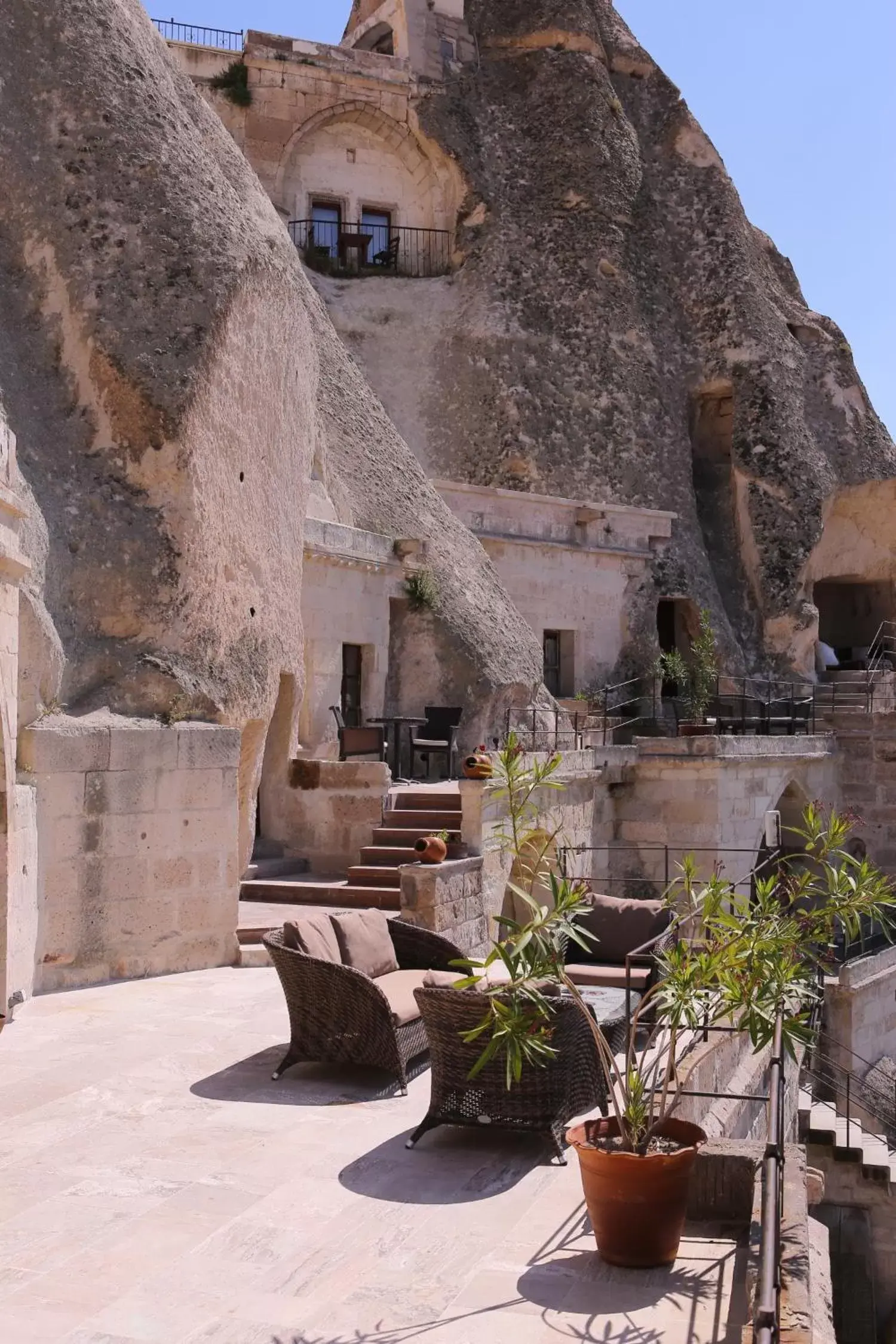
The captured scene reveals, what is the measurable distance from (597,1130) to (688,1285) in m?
0.60

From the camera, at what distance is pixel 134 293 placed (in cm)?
1027

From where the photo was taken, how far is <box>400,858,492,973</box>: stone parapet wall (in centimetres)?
979

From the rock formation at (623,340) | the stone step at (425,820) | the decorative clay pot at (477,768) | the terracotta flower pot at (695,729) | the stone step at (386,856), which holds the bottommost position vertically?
the stone step at (386,856)

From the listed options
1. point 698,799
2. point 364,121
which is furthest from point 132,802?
point 364,121

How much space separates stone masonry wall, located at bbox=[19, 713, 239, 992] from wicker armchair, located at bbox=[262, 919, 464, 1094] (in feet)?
8.12

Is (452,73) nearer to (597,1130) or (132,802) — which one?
(132,802)

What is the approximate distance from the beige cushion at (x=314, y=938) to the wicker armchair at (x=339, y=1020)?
4.5 inches

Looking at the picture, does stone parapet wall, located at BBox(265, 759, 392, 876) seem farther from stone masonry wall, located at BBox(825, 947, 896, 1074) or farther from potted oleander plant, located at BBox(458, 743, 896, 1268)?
potted oleander plant, located at BBox(458, 743, 896, 1268)

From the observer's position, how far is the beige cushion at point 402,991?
252 inches

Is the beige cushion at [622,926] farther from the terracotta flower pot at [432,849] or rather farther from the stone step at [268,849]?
the stone step at [268,849]

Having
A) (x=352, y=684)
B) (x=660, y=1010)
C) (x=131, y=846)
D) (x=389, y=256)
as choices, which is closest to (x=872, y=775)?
(x=352, y=684)

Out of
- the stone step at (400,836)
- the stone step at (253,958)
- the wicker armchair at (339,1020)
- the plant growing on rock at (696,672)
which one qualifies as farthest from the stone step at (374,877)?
the plant growing on rock at (696,672)

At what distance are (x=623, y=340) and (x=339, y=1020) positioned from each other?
22274 mm

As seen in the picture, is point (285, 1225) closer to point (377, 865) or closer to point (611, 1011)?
point (611, 1011)
